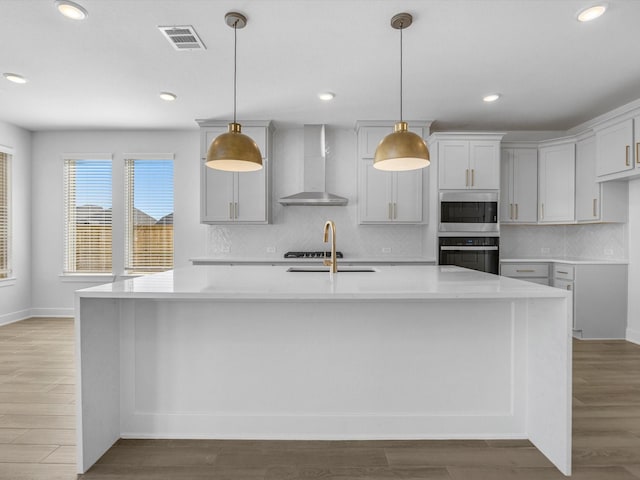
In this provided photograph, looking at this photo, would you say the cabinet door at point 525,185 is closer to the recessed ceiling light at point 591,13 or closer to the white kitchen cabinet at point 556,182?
the white kitchen cabinet at point 556,182

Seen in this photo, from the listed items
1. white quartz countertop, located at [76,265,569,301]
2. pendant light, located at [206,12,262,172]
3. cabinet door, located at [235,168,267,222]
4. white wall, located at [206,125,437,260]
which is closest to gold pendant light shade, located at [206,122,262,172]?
pendant light, located at [206,12,262,172]

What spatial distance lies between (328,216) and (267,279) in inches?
120

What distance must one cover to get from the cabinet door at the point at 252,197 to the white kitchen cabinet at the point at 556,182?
11.8ft

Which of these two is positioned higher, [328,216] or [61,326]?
[328,216]

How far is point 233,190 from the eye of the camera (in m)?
4.70

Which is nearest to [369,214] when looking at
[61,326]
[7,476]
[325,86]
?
[325,86]

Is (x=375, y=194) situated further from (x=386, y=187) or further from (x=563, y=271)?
(x=563, y=271)

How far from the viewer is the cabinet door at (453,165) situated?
447 cm

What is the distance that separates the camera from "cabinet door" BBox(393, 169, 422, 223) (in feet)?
15.3

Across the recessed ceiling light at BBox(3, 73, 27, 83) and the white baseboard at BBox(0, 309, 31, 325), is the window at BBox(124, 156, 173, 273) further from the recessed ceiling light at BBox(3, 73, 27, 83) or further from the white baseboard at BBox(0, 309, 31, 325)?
the recessed ceiling light at BBox(3, 73, 27, 83)

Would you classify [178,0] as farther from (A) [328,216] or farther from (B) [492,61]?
(A) [328,216]

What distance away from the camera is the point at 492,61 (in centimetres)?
315

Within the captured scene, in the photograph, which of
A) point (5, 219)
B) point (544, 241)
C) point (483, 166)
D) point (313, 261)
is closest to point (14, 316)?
point (5, 219)

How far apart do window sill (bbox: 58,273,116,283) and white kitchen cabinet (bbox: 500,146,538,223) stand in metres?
5.51
